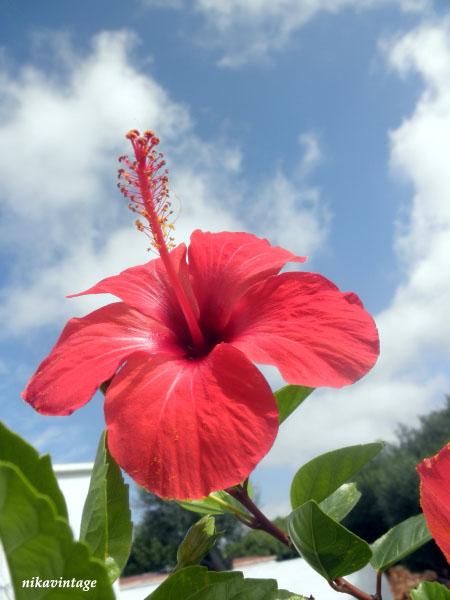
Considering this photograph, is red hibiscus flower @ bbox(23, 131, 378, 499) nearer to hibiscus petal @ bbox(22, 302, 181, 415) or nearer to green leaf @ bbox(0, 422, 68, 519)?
hibiscus petal @ bbox(22, 302, 181, 415)

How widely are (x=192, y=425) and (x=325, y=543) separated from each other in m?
0.20

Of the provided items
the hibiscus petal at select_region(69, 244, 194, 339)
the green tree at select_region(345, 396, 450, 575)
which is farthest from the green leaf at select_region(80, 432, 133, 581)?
the green tree at select_region(345, 396, 450, 575)

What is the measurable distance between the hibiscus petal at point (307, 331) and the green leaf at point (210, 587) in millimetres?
210

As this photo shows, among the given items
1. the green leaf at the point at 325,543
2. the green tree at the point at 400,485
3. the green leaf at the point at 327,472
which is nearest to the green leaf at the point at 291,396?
the green leaf at the point at 327,472

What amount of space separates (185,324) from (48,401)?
0.89ft

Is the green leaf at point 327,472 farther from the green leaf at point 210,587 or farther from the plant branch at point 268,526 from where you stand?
the green leaf at point 210,587

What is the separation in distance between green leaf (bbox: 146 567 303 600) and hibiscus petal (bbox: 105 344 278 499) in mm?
78

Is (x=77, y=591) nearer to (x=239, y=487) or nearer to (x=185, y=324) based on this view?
(x=239, y=487)

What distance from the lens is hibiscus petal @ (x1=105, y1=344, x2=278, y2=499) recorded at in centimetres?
59

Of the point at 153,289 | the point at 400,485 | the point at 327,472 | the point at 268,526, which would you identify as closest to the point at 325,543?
the point at 268,526

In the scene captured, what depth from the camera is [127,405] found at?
2.07ft

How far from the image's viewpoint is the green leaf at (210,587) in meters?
0.51

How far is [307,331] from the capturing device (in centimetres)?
71

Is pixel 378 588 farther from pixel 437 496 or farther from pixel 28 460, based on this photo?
pixel 28 460
